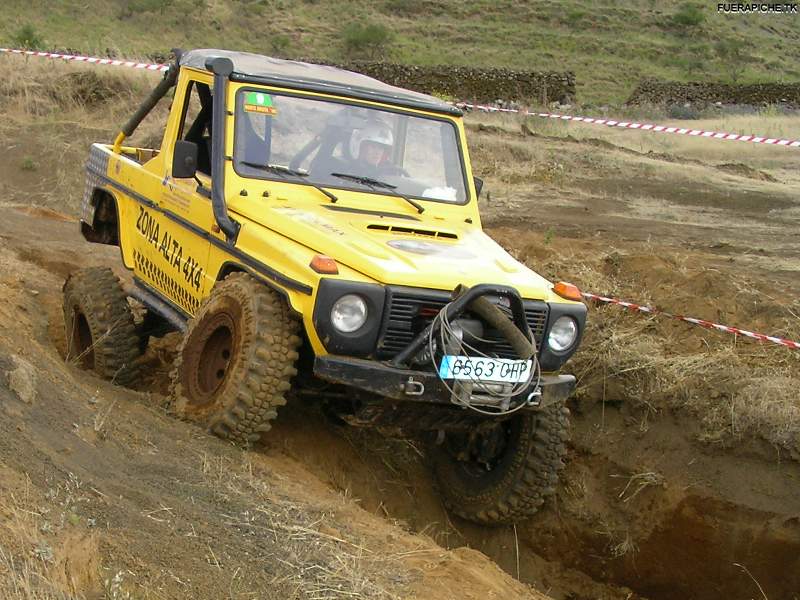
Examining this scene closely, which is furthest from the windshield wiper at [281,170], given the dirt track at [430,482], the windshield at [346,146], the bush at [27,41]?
the bush at [27,41]

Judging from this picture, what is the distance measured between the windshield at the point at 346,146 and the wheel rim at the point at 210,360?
98cm

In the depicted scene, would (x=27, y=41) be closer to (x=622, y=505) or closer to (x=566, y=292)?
(x=622, y=505)

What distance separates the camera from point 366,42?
39719 mm

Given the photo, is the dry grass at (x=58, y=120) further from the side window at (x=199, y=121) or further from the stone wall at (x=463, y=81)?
the stone wall at (x=463, y=81)

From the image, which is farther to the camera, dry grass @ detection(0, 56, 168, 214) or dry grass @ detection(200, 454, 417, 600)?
dry grass @ detection(0, 56, 168, 214)

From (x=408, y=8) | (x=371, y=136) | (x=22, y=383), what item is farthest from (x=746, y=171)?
(x=408, y=8)

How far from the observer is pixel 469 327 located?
17.4 feet

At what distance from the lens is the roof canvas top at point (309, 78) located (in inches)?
251

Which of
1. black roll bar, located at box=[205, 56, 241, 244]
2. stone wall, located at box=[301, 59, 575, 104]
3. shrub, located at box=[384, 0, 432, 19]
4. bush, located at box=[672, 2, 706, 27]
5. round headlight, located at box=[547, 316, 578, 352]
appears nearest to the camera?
round headlight, located at box=[547, 316, 578, 352]

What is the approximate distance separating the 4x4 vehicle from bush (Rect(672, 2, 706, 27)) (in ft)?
139

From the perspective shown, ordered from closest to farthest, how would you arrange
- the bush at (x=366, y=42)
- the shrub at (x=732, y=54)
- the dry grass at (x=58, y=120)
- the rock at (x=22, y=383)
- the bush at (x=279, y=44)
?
the rock at (x=22, y=383)
the dry grass at (x=58, y=120)
the bush at (x=279, y=44)
the bush at (x=366, y=42)
the shrub at (x=732, y=54)

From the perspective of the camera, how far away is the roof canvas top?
6.37 metres

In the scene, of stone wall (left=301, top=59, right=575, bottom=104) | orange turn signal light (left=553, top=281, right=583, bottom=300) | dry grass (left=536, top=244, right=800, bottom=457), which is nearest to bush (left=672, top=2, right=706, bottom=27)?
stone wall (left=301, top=59, right=575, bottom=104)

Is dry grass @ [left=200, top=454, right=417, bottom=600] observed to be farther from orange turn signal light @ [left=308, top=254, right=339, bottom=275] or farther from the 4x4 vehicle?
orange turn signal light @ [left=308, top=254, right=339, bottom=275]
